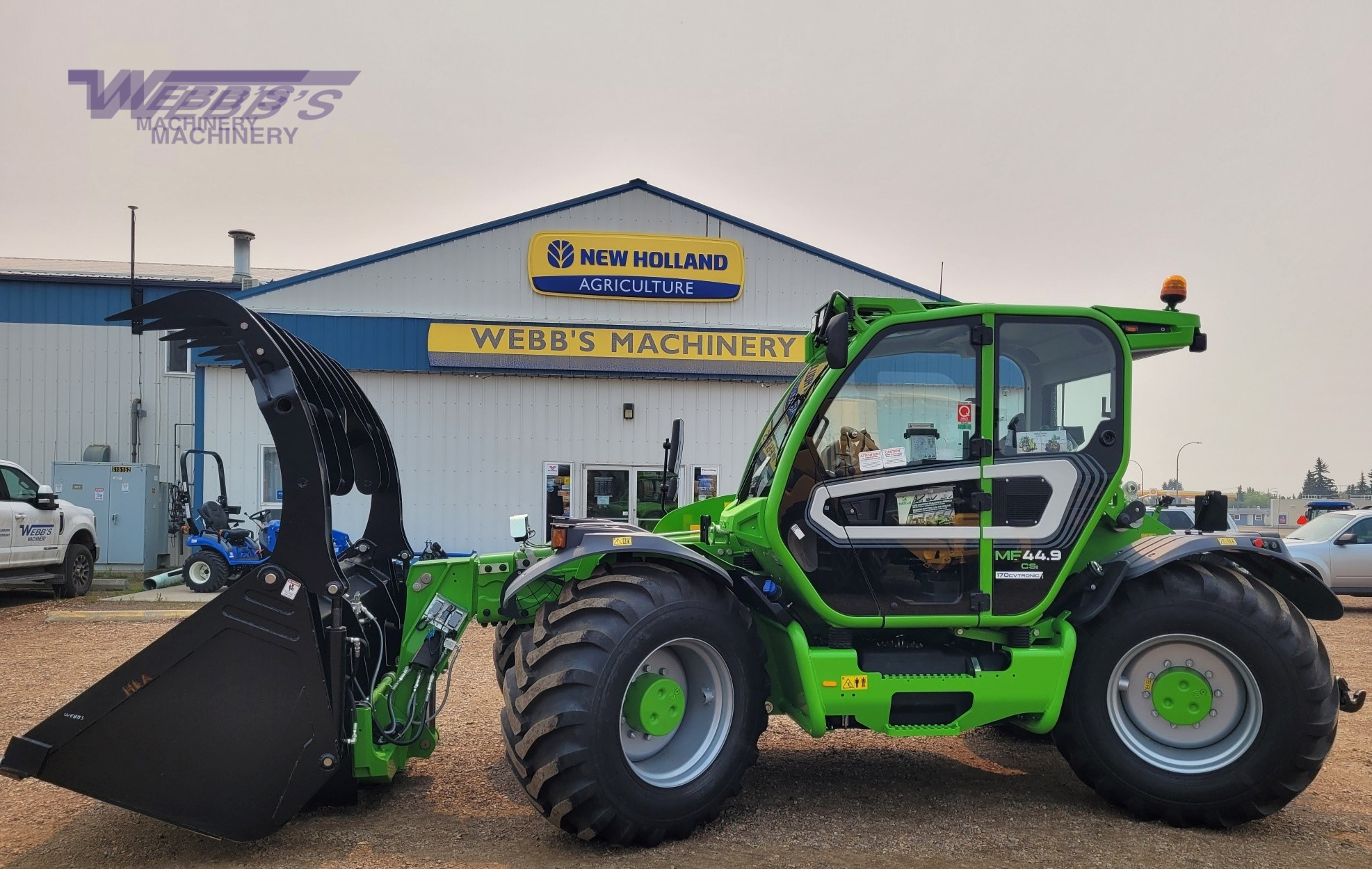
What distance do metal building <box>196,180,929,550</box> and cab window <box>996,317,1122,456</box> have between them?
11.9 meters

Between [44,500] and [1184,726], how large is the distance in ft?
48.6

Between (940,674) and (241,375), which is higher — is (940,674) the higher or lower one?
the lower one

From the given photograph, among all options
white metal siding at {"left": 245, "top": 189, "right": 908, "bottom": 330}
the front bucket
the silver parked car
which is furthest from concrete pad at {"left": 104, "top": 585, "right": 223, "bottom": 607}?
the silver parked car

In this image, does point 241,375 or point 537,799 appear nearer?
point 537,799

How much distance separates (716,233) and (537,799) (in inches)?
550

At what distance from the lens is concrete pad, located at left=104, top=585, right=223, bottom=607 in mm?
14438

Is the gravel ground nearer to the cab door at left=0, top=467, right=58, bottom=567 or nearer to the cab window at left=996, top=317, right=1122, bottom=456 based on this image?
the cab window at left=996, top=317, right=1122, bottom=456

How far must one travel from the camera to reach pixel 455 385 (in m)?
16.9

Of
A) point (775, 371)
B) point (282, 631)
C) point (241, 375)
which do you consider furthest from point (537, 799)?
point (241, 375)

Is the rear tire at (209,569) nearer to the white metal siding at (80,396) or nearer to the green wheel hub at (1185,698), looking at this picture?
the white metal siding at (80,396)

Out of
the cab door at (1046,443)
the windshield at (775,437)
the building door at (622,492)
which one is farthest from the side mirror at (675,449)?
the building door at (622,492)

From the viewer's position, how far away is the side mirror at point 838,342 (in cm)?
468

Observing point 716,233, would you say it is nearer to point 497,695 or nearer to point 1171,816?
point 497,695

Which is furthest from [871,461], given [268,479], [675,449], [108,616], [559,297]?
[268,479]
